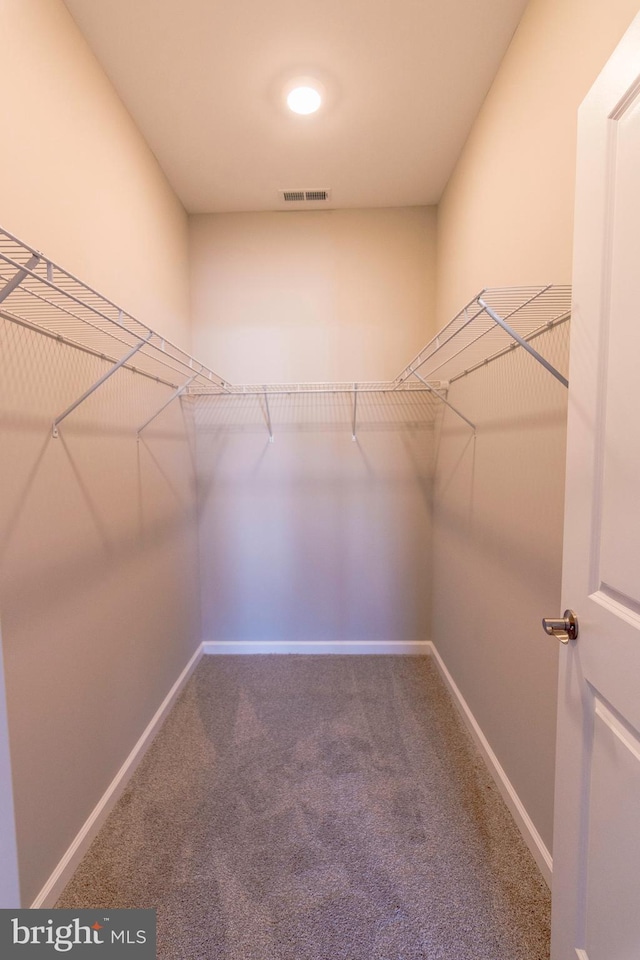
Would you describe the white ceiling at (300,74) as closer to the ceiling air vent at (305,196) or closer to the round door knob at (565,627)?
the ceiling air vent at (305,196)

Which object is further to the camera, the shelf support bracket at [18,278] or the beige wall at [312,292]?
the beige wall at [312,292]

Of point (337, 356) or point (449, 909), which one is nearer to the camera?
point (449, 909)

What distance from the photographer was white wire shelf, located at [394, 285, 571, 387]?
108cm

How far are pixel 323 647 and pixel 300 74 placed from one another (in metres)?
2.86

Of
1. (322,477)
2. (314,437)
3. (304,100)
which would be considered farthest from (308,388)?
(304,100)

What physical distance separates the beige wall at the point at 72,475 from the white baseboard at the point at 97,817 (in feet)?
0.11

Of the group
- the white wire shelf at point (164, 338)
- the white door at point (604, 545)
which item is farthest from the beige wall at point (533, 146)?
the white door at point (604, 545)

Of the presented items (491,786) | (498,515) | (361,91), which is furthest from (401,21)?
(491,786)

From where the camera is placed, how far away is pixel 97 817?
1412 millimetres

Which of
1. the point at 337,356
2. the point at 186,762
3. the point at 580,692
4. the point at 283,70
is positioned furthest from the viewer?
the point at 337,356

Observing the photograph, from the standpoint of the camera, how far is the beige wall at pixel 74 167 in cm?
110

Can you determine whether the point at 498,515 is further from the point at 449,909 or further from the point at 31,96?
the point at 31,96

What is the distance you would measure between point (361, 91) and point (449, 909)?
2.86 meters

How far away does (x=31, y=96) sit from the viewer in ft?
3.76
